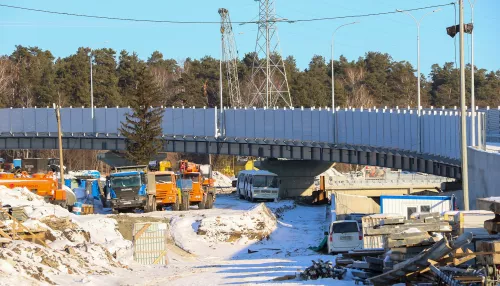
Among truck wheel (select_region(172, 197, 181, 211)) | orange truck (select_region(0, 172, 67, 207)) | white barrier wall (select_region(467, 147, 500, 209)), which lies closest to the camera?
white barrier wall (select_region(467, 147, 500, 209))

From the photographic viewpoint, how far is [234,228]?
44.1 m

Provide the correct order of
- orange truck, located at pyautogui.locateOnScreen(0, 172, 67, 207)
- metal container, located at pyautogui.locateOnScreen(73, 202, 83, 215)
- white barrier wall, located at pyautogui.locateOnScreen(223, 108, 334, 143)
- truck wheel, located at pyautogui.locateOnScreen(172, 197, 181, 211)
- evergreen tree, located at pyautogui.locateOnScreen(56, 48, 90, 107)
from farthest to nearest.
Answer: evergreen tree, located at pyautogui.locateOnScreen(56, 48, 90, 107) < white barrier wall, located at pyautogui.locateOnScreen(223, 108, 334, 143) < truck wheel, located at pyautogui.locateOnScreen(172, 197, 181, 211) < metal container, located at pyautogui.locateOnScreen(73, 202, 83, 215) < orange truck, located at pyautogui.locateOnScreen(0, 172, 67, 207)

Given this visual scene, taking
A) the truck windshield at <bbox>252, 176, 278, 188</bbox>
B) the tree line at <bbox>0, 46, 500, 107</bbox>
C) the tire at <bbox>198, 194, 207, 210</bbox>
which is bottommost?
the tire at <bbox>198, 194, 207, 210</bbox>

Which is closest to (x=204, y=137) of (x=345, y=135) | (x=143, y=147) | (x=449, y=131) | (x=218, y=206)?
(x=143, y=147)

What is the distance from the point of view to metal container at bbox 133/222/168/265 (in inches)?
1373

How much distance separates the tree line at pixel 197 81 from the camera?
136m

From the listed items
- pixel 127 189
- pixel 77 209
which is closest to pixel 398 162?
pixel 127 189

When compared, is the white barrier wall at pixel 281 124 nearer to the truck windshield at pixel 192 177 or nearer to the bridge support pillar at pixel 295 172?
the bridge support pillar at pixel 295 172

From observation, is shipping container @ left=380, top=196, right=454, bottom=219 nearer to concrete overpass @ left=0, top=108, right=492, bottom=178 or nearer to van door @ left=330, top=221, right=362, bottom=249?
concrete overpass @ left=0, top=108, right=492, bottom=178

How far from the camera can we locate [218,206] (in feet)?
207

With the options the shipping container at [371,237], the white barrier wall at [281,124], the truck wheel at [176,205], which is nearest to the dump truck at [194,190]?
the truck wheel at [176,205]

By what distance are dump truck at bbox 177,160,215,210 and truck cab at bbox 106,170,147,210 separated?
3.91 metres

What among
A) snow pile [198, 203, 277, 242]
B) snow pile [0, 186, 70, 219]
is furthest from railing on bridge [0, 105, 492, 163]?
snow pile [0, 186, 70, 219]

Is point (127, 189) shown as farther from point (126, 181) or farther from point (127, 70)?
point (127, 70)
